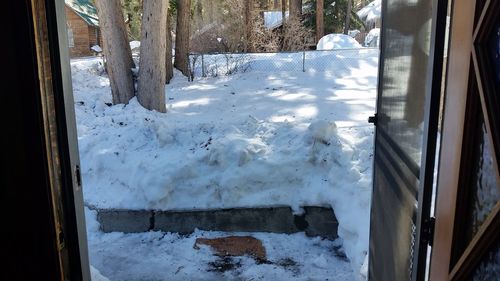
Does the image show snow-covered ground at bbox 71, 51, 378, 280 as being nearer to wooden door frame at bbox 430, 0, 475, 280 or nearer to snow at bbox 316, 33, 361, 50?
wooden door frame at bbox 430, 0, 475, 280

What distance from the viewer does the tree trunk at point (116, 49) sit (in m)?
8.59

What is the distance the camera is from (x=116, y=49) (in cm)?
883

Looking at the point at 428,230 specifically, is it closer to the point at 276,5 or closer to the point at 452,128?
the point at 452,128

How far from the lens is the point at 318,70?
1478cm

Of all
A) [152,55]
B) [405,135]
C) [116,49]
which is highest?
[116,49]

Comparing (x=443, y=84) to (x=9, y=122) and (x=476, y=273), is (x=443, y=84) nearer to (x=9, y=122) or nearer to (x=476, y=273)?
(x=476, y=273)

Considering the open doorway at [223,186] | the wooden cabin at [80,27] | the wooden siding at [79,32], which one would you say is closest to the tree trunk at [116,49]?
the open doorway at [223,186]

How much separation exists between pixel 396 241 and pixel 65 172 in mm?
1639

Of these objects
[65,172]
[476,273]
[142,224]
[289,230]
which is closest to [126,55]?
[142,224]

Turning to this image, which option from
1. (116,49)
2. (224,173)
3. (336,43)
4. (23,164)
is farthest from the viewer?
(336,43)

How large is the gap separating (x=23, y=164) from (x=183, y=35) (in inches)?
509

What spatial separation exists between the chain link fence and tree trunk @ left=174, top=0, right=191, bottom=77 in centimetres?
26

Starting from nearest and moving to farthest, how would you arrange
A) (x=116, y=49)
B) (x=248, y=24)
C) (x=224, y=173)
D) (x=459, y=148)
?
(x=459, y=148)
(x=224, y=173)
(x=116, y=49)
(x=248, y=24)

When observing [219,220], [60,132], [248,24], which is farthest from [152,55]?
[248,24]
